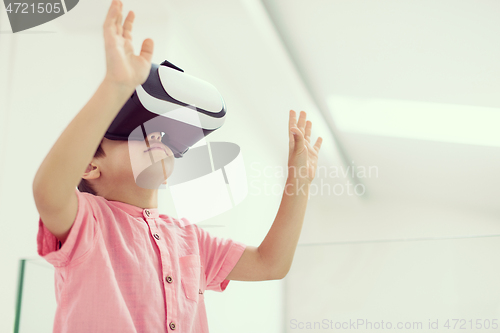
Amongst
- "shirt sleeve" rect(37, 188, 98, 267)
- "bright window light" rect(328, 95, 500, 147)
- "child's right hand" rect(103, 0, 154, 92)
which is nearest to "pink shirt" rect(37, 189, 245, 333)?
"shirt sleeve" rect(37, 188, 98, 267)

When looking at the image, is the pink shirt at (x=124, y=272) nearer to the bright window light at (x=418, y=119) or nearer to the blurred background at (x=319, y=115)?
the blurred background at (x=319, y=115)

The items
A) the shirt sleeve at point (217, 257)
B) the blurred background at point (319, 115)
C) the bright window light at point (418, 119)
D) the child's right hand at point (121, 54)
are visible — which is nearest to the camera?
the child's right hand at point (121, 54)

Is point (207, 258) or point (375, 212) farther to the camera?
point (375, 212)

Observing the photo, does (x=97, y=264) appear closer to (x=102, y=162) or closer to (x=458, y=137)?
(x=102, y=162)

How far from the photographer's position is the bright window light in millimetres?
1584

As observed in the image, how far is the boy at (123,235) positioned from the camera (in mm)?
387

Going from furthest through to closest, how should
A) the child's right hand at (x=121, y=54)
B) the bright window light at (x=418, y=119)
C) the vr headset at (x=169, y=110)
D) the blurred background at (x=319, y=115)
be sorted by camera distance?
1. the bright window light at (x=418, y=119)
2. the blurred background at (x=319, y=115)
3. the vr headset at (x=169, y=110)
4. the child's right hand at (x=121, y=54)

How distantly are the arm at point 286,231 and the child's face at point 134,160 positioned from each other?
0.58 feet

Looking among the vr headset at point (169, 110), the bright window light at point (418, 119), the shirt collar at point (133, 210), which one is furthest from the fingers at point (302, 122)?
the bright window light at point (418, 119)

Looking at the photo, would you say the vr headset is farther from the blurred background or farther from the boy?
the blurred background

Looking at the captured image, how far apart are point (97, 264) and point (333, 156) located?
5.61 ft

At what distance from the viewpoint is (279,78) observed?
148 centimetres

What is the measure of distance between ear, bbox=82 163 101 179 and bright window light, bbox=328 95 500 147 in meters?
1.21

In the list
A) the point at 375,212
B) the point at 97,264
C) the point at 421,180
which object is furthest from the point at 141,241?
the point at 375,212
